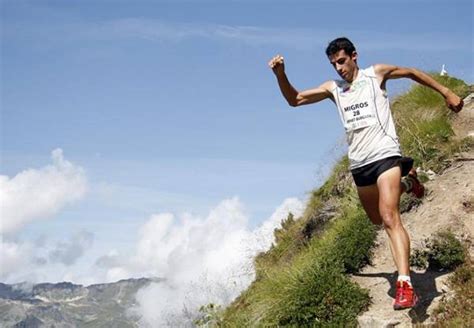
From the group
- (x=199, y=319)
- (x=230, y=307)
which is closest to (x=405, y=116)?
(x=230, y=307)

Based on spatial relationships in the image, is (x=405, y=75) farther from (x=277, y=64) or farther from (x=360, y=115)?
(x=277, y=64)

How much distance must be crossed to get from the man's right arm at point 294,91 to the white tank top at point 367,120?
12.2 inches

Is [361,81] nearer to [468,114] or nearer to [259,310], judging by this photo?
[259,310]

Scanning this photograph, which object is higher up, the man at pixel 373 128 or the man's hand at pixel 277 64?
the man's hand at pixel 277 64

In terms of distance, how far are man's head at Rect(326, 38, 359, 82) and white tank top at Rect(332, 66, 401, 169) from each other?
108 millimetres

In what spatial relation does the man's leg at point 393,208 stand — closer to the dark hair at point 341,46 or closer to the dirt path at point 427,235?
the dirt path at point 427,235

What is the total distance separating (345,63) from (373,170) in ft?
4.23

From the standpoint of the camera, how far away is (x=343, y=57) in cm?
661

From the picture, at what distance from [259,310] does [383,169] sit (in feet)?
9.56

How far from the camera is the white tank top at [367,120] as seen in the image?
21.0 feet

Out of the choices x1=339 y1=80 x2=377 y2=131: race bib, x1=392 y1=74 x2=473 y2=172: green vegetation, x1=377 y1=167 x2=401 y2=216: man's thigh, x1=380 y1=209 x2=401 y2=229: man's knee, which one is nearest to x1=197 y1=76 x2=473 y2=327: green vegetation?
x1=392 y1=74 x2=473 y2=172: green vegetation

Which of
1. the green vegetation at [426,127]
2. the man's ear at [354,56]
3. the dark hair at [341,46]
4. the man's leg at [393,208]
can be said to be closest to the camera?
the man's leg at [393,208]

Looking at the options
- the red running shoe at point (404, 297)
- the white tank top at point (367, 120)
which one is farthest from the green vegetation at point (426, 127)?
the red running shoe at point (404, 297)

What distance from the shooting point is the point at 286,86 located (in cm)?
696
